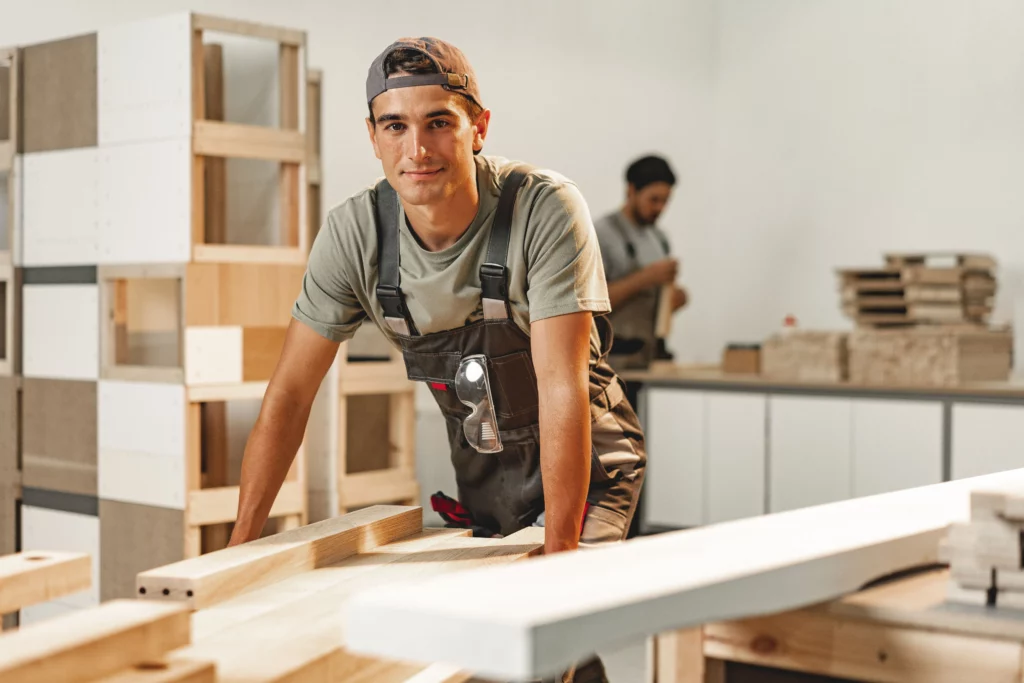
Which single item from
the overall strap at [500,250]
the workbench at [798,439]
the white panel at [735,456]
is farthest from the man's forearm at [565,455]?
the white panel at [735,456]

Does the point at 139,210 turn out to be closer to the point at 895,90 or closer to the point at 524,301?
the point at 524,301

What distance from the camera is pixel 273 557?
1.67 metres

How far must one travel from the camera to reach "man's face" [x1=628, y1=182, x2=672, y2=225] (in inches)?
241

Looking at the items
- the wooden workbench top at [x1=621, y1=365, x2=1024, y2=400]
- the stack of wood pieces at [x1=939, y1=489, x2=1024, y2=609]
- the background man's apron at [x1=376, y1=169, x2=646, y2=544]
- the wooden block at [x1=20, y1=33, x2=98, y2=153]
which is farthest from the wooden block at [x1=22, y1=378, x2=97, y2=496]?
the stack of wood pieces at [x1=939, y1=489, x2=1024, y2=609]

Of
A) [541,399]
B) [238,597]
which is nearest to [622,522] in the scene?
[541,399]

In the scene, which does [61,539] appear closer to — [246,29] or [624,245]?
[246,29]

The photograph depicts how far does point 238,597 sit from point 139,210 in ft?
8.84

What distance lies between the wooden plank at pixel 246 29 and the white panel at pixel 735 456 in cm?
328

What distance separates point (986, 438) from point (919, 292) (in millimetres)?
781

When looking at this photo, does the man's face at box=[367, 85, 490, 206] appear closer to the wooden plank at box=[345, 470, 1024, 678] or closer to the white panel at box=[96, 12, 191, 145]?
the wooden plank at box=[345, 470, 1024, 678]

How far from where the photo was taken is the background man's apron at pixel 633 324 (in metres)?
6.14

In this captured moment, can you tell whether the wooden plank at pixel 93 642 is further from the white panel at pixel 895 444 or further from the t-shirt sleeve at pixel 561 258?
the white panel at pixel 895 444

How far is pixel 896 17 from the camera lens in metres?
7.21

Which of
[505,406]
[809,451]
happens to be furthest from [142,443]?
[809,451]
